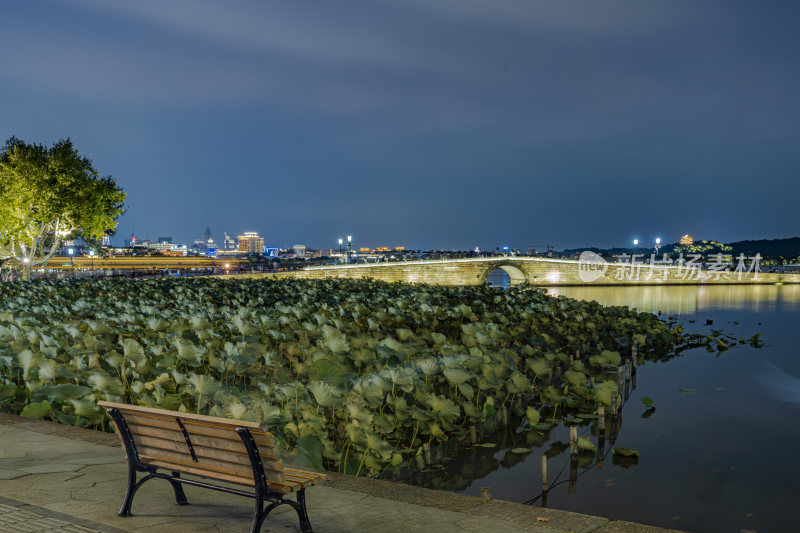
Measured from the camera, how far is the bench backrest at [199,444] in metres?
4.55

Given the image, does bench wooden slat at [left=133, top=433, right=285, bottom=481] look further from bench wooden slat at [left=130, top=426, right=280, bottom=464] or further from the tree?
the tree

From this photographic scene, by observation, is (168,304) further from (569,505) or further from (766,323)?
(766,323)

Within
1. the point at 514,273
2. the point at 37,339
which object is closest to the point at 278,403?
the point at 37,339

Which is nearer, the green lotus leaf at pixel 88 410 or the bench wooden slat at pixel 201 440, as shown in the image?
the bench wooden slat at pixel 201 440

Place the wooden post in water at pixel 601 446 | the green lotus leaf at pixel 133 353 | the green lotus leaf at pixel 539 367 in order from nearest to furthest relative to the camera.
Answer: the green lotus leaf at pixel 133 353
the wooden post in water at pixel 601 446
the green lotus leaf at pixel 539 367

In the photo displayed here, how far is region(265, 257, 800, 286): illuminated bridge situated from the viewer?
80.4m

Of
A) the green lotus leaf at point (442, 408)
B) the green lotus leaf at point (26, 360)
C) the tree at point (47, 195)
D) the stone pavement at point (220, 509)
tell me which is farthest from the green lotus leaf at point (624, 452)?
the tree at point (47, 195)

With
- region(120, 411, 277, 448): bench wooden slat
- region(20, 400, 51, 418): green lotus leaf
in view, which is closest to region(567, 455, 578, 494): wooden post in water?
region(120, 411, 277, 448): bench wooden slat

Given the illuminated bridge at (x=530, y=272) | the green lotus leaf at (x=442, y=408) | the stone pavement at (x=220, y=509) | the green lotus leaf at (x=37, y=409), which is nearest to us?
the stone pavement at (x=220, y=509)

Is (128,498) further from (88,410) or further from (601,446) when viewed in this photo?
(601,446)

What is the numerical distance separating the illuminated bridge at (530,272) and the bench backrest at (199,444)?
234ft

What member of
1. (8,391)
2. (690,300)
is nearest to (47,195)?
(8,391)

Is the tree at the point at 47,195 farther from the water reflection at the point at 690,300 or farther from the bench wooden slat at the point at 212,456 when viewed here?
the bench wooden slat at the point at 212,456

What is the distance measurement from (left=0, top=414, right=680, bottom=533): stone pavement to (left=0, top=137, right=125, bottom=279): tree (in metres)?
42.1
